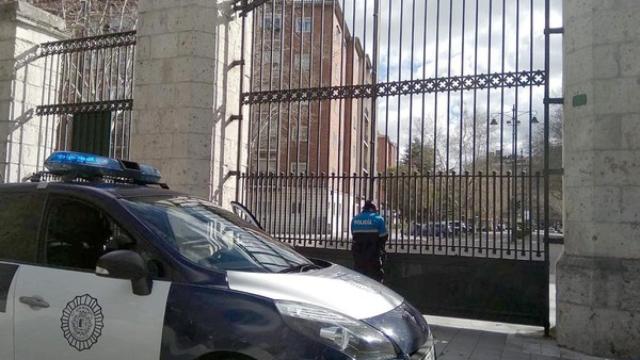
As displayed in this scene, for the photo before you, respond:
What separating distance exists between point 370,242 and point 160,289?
16.0 feet

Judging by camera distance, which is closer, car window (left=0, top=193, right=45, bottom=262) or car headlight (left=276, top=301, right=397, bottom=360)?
car headlight (left=276, top=301, right=397, bottom=360)

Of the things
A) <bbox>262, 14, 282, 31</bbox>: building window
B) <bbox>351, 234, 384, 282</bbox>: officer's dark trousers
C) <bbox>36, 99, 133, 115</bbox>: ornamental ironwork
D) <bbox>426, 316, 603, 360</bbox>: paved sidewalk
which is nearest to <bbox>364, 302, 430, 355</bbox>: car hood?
<bbox>426, 316, 603, 360</bbox>: paved sidewalk

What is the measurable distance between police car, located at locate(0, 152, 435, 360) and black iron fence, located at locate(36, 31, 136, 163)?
599 centimetres

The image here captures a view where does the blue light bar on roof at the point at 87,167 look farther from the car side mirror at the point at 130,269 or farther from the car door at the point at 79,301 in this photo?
the car side mirror at the point at 130,269

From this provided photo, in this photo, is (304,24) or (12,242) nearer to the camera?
(12,242)

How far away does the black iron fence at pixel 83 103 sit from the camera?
9.88 m

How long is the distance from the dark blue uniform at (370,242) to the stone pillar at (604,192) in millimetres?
2268

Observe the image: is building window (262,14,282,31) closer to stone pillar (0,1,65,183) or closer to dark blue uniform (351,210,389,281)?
dark blue uniform (351,210,389,281)

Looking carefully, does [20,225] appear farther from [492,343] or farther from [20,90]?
[20,90]

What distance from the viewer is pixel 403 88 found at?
803 cm

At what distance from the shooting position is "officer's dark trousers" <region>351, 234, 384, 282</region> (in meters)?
7.76

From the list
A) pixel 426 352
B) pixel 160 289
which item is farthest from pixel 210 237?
pixel 426 352

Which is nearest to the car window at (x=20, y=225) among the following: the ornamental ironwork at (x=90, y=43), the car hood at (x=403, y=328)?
the car hood at (x=403, y=328)

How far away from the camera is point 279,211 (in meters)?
8.73
